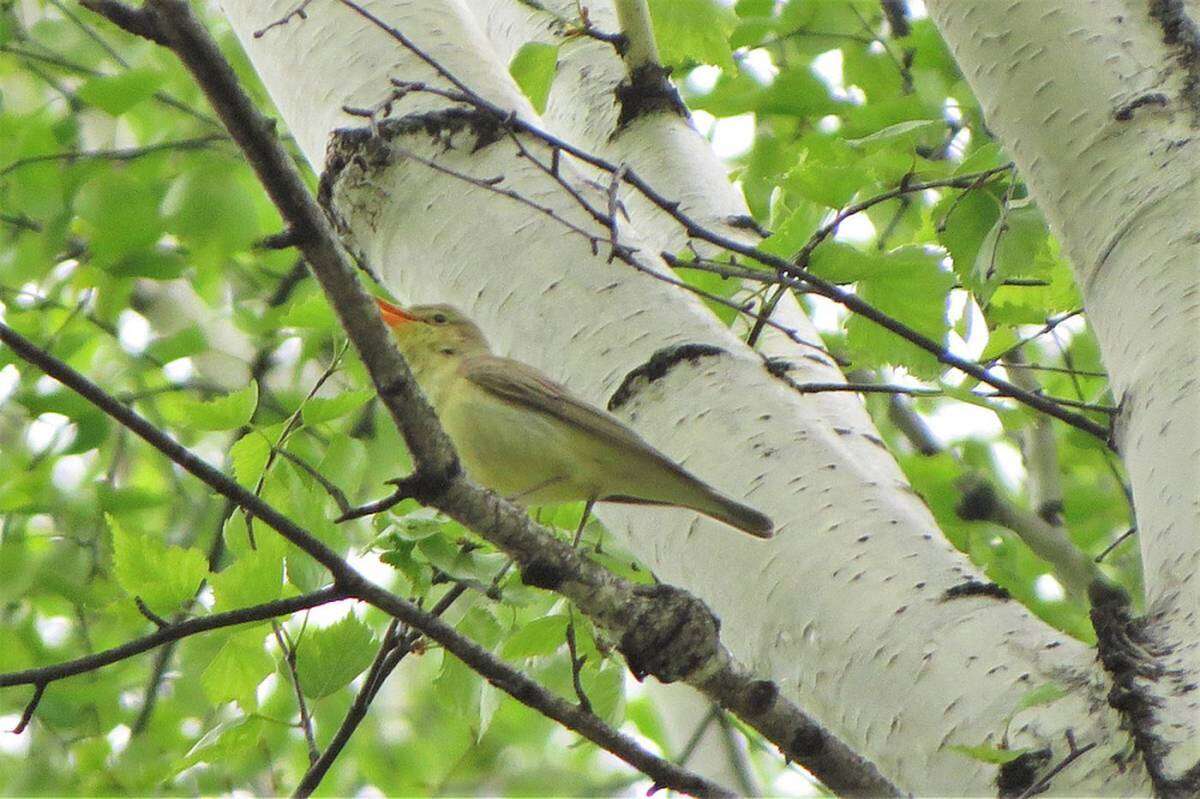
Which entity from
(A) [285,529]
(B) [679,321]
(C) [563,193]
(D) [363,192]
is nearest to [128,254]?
(D) [363,192]

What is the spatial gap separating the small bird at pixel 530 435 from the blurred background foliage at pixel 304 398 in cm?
17

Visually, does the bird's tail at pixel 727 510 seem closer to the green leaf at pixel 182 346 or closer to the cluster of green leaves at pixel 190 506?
the cluster of green leaves at pixel 190 506

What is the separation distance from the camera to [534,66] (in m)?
2.79

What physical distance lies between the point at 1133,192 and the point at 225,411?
167 centimetres

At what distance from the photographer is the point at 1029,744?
1643 mm

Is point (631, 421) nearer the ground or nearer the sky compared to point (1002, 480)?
nearer the ground

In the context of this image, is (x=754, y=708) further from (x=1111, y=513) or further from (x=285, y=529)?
(x=1111, y=513)

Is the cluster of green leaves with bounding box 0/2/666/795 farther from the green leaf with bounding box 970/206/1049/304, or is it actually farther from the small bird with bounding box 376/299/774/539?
the green leaf with bounding box 970/206/1049/304

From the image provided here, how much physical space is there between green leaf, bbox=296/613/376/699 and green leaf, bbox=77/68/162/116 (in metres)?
2.04

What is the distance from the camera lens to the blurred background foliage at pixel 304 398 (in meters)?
2.47

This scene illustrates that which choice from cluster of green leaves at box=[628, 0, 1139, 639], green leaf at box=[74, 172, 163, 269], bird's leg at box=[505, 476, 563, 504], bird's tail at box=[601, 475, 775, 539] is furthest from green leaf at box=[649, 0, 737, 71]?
green leaf at box=[74, 172, 163, 269]

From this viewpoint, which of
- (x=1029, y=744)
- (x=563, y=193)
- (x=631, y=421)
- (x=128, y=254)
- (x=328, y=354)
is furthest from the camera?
(x=328, y=354)

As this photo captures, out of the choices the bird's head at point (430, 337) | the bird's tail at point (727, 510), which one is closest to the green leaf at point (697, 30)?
the bird's head at point (430, 337)

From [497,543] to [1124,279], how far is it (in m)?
1.03
